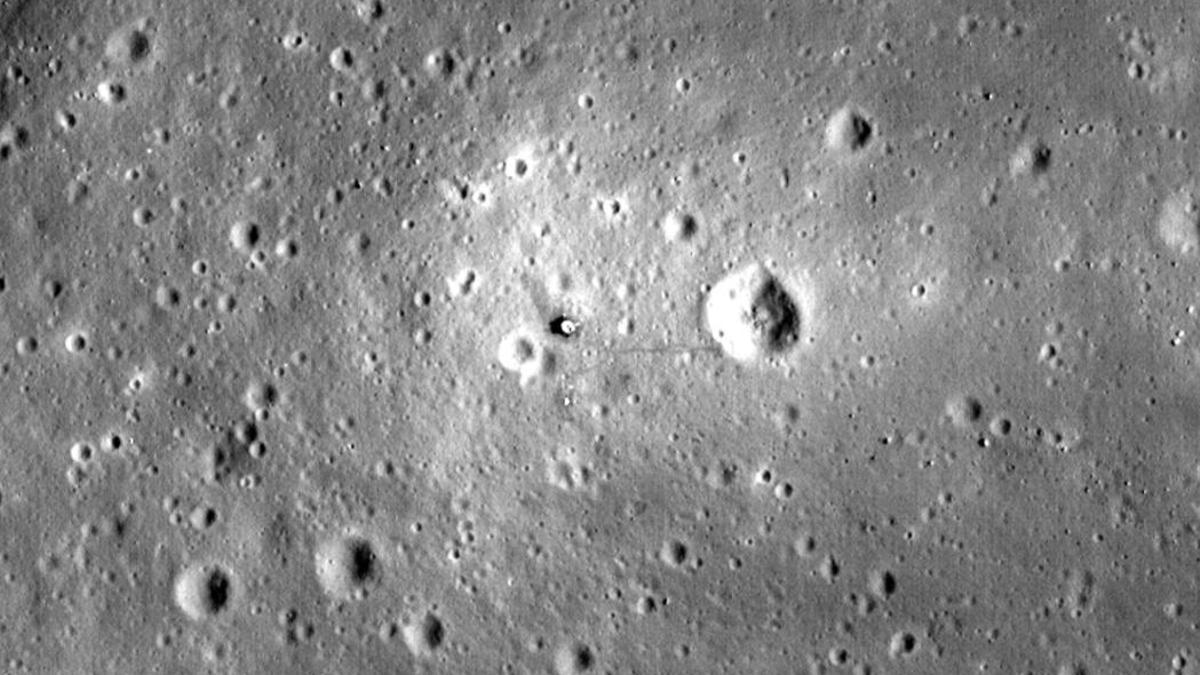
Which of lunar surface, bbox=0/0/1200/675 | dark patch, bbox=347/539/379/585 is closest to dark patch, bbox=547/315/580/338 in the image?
lunar surface, bbox=0/0/1200/675

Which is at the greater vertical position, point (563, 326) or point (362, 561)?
point (563, 326)

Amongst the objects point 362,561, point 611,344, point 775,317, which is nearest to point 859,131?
point 775,317

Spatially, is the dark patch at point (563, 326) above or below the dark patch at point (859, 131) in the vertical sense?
below

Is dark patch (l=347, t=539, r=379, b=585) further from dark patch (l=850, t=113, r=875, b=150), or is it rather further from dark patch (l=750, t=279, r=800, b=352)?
dark patch (l=850, t=113, r=875, b=150)

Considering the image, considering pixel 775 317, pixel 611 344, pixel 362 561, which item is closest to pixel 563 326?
pixel 611 344

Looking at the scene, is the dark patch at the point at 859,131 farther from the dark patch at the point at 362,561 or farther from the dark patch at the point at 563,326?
the dark patch at the point at 362,561

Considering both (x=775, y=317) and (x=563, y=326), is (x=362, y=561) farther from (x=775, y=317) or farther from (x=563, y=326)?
(x=775, y=317)

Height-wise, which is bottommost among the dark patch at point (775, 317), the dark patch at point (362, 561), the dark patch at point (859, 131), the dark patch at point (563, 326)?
the dark patch at point (362, 561)

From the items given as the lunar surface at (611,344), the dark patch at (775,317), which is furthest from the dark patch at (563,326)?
the dark patch at (775,317)

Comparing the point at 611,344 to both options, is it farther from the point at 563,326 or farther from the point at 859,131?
the point at 859,131
